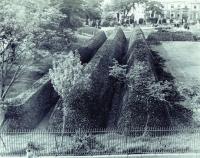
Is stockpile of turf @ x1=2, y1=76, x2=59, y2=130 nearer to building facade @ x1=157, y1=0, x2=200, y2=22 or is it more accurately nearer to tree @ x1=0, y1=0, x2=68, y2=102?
tree @ x1=0, y1=0, x2=68, y2=102

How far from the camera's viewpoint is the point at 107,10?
9575 centimetres

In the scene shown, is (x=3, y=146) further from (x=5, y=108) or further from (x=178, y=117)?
(x=178, y=117)

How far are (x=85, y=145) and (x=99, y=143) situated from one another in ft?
2.50

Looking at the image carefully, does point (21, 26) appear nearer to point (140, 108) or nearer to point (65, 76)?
point (65, 76)

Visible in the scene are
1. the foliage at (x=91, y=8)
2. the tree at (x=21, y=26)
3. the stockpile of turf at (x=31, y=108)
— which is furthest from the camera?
the foliage at (x=91, y=8)

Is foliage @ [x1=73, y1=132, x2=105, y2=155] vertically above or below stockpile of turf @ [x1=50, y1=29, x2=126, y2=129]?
below

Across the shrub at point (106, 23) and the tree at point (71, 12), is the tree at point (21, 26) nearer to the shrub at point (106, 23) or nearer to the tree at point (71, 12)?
the tree at point (71, 12)

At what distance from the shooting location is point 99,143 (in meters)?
19.7

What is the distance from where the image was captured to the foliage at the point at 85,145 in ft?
63.4

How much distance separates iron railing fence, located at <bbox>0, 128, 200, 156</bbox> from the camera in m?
19.3

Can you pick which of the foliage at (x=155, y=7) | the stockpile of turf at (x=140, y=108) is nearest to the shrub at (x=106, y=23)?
the foliage at (x=155, y=7)

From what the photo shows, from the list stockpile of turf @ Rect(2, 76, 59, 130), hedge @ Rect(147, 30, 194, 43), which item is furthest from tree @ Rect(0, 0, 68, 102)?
hedge @ Rect(147, 30, 194, 43)

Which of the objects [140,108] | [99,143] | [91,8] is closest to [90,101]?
[140,108]

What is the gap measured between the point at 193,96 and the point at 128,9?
68554 mm
